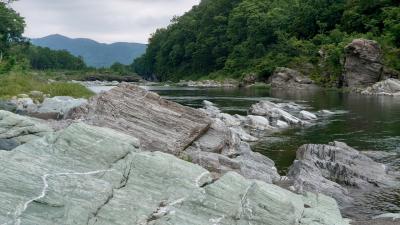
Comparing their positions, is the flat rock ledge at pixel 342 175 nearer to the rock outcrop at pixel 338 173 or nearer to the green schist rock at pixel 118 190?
the rock outcrop at pixel 338 173

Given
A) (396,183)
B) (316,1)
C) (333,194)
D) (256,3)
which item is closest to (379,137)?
(396,183)

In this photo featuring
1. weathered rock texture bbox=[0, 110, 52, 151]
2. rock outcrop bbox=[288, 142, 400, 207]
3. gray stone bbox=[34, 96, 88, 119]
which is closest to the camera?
weathered rock texture bbox=[0, 110, 52, 151]

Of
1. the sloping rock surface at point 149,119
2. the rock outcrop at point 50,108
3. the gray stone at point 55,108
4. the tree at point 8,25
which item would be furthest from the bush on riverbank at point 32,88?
the tree at point 8,25

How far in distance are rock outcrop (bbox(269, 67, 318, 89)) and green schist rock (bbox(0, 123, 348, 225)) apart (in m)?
70.9

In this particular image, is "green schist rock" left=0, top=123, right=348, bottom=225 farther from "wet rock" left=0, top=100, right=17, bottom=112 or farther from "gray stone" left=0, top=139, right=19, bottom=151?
"wet rock" left=0, top=100, right=17, bottom=112

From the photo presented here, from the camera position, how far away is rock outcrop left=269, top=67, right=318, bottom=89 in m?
81.2

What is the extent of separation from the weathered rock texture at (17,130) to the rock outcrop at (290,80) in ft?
225

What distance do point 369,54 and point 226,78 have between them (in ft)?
129

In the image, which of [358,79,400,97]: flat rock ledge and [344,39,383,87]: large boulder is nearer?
[358,79,400,97]: flat rock ledge

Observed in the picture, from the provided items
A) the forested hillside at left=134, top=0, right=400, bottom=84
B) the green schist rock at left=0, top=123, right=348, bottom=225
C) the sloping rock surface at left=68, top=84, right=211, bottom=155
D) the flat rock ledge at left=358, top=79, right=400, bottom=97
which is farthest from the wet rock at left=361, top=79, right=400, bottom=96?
the green schist rock at left=0, top=123, right=348, bottom=225

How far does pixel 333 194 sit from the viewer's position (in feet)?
54.1

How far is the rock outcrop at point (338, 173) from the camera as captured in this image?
1675 centimetres

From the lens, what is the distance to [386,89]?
61.4m

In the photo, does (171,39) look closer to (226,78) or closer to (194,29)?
(194,29)
